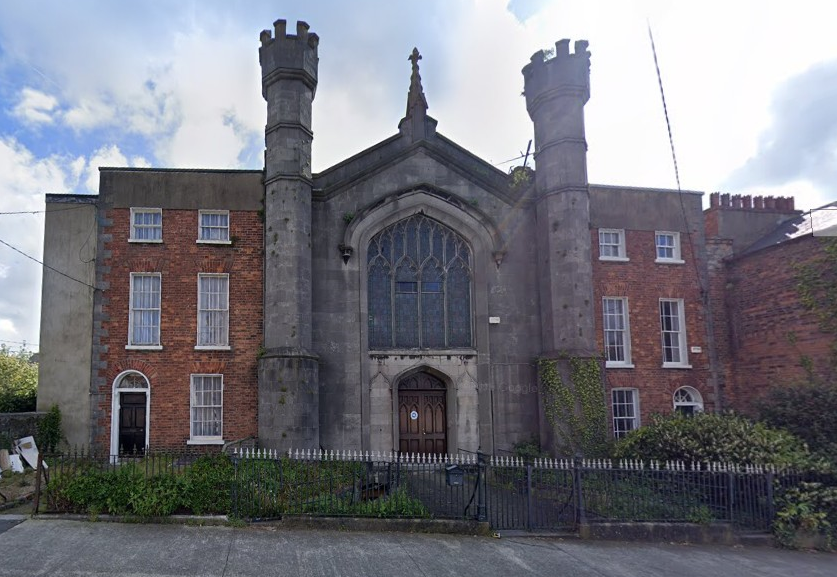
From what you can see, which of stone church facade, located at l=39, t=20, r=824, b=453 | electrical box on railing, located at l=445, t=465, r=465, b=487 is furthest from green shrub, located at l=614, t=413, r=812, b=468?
electrical box on railing, located at l=445, t=465, r=465, b=487

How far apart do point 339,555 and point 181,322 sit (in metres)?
10.8

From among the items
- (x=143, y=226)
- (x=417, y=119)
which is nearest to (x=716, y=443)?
(x=417, y=119)

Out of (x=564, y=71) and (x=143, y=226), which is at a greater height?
(x=564, y=71)

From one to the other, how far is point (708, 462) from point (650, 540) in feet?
7.22

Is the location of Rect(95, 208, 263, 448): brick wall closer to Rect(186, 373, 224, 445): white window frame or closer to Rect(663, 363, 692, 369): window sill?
Rect(186, 373, 224, 445): white window frame

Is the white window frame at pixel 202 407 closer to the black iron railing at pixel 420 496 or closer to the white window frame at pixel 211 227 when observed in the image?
the white window frame at pixel 211 227

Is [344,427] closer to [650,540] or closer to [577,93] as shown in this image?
[650,540]

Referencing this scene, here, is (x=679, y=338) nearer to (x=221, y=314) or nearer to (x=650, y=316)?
(x=650, y=316)

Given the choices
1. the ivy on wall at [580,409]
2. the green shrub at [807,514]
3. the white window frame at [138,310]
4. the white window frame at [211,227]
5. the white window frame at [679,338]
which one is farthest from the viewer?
the white window frame at [679,338]

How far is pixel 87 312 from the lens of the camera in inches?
706

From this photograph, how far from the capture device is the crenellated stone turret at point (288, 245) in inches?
637

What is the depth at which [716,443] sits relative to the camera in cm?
1336

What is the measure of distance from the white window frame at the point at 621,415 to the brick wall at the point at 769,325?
12.8 ft

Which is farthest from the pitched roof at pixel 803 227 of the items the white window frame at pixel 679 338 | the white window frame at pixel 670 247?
the white window frame at pixel 679 338
